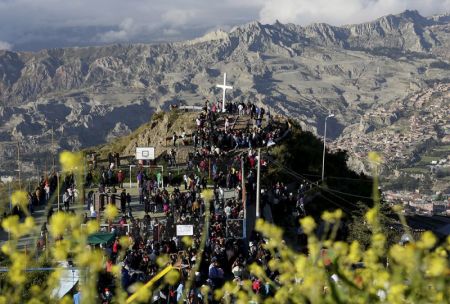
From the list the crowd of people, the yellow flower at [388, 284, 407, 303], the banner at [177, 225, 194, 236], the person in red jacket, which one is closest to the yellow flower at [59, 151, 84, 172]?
the yellow flower at [388, 284, 407, 303]

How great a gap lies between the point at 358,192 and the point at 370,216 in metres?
38.7

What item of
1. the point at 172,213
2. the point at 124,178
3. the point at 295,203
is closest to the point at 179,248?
the point at 172,213

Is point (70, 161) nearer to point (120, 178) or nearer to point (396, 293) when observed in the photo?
point (396, 293)

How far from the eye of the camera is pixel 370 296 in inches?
238

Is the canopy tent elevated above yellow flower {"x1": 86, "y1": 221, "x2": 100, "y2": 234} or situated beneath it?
situated beneath

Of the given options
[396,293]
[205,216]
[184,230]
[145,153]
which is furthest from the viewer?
[145,153]

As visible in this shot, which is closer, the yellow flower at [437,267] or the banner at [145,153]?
the yellow flower at [437,267]

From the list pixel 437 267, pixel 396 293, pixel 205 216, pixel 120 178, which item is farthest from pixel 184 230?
pixel 437 267

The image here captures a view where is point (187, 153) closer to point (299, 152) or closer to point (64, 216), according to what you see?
point (299, 152)

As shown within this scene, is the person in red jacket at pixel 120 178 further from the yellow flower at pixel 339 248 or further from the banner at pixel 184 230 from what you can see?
the yellow flower at pixel 339 248

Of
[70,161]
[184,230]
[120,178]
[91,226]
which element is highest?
[70,161]

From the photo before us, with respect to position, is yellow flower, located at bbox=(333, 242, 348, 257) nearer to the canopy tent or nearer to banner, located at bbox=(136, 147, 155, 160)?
the canopy tent

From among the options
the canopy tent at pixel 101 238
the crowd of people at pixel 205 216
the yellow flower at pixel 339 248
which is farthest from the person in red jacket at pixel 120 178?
the yellow flower at pixel 339 248

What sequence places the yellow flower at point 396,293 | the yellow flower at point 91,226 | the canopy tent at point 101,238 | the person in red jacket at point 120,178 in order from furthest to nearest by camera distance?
the person in red jacket at point 120,178, the canopy tent at point 101,238, the yellow flower at point 91,226, the yellow flower at point 396,293
